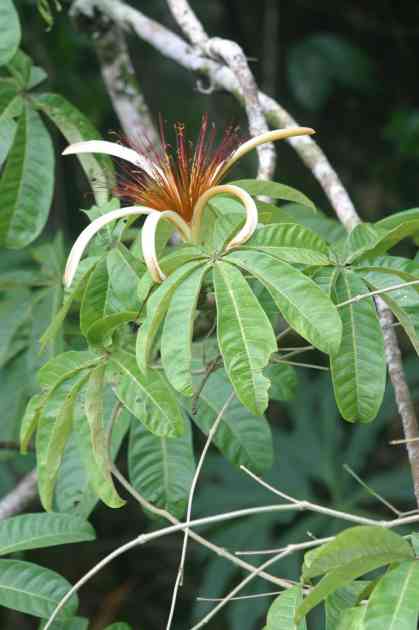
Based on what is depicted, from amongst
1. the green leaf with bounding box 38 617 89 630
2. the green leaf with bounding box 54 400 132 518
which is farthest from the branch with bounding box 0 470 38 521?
the green leaf with bounding box 38 617 89 630

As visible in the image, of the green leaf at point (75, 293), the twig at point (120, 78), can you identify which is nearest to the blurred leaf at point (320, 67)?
the twig at point (120, 78)

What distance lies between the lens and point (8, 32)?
1.29 m

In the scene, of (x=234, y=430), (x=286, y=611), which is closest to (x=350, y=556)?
(x=286, y=611)

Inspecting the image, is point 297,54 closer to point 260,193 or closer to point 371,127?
point 371,127

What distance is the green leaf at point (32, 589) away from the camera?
1035 millimetres

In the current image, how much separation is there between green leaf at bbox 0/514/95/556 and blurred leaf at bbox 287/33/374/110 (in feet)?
6.81

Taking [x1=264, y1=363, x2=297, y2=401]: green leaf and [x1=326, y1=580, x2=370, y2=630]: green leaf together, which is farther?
[x1=264, y1=363, x2=297, y2=401]: green leaf

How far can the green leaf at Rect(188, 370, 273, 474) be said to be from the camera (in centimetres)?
127

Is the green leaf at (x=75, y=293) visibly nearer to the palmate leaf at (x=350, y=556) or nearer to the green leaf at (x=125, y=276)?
the green leaf at (x=125, y=276)

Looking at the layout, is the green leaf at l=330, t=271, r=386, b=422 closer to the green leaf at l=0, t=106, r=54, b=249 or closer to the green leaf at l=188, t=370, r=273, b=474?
the green leaf at l=188, t=370, r=273, b=474

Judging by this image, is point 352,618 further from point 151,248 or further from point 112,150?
point 112,150

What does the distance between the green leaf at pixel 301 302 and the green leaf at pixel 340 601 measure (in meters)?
0.23

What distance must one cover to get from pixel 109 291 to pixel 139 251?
91mm

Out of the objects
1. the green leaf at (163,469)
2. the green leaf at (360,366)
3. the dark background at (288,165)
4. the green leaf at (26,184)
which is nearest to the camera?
the green leaf at (360,366)
